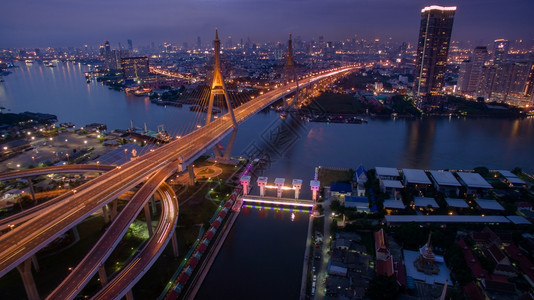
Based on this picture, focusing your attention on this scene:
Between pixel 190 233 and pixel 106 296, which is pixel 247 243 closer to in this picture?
pixel 190 233

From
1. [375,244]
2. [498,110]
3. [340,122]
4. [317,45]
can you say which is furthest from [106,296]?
[317,45]

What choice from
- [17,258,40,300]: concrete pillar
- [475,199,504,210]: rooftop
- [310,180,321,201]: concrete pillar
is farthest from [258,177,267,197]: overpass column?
[475,199,504,210]: rooftop

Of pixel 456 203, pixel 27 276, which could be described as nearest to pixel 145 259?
pixel 27 276

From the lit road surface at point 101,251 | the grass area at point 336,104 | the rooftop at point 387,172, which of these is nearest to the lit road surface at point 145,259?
the lit road surface at point 101,251

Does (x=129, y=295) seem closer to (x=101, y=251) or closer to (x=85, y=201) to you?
(x=101, y=251)

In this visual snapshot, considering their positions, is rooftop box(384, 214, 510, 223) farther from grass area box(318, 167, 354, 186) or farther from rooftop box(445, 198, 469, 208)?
grass area box(318, 167, 354, 186)
